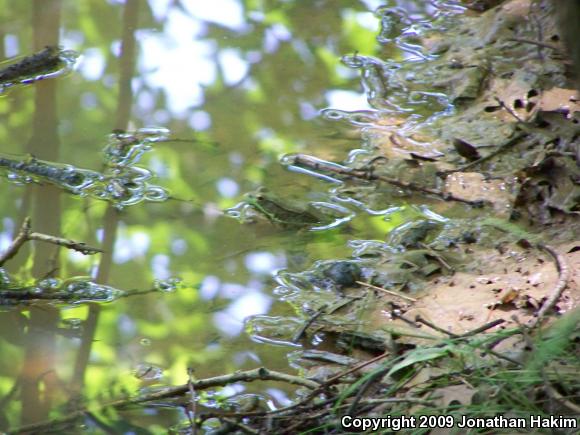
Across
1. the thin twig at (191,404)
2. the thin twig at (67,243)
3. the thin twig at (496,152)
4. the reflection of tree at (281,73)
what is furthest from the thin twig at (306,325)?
the reflection of tree at (281,73)

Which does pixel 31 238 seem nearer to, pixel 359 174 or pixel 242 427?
pixel 242 427

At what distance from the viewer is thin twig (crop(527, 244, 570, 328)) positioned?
230cm

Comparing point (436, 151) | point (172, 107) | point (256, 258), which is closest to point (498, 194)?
point (436, 151)

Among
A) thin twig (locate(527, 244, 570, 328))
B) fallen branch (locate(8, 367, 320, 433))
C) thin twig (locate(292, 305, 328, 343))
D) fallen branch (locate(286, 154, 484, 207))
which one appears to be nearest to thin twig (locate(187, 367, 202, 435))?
fallen branch (locate(8, 367, 320, 433))

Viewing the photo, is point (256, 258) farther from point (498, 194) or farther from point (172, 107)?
point (172, 107)

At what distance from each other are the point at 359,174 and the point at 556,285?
1.18 metres

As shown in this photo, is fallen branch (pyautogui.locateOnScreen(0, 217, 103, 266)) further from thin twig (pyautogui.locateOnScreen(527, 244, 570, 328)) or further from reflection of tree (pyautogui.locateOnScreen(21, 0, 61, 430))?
thin twig (pyautogui.locateOnScreen(527, 244, 570, 328))

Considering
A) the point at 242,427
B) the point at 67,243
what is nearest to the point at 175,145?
the point at 67,243

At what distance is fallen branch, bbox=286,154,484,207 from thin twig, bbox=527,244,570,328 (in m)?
0.58

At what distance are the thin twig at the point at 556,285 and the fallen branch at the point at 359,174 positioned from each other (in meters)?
0.58

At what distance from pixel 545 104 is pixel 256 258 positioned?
1.45 meters

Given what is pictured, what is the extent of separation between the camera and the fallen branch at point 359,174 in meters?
3.26

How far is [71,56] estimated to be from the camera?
14.4ft

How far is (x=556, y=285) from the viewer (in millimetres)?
2453
